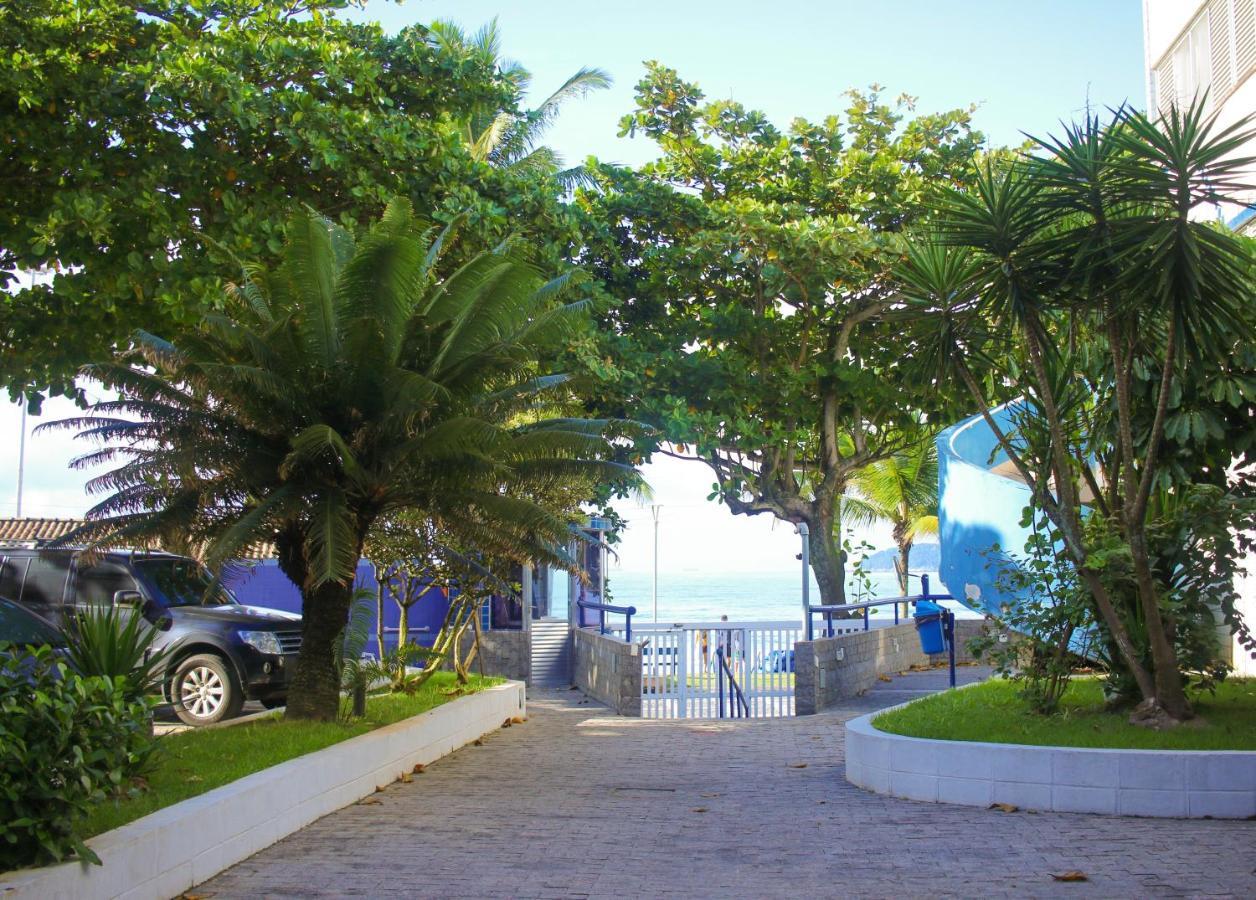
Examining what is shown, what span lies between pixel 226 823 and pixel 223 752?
2114 millimetres

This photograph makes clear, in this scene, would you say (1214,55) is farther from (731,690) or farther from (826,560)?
(826,560)

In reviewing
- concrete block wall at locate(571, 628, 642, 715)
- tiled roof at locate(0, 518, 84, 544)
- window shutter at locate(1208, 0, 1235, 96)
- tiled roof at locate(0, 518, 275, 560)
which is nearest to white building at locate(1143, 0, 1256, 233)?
window shutter at locate(1208, 0, 1235, 96)

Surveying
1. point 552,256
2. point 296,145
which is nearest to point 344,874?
point 296,145

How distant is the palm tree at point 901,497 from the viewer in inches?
1309

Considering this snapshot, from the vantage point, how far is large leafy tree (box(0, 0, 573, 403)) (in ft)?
41.8

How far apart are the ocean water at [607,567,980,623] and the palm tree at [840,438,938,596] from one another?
2294 cm

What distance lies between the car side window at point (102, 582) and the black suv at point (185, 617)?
1 cm

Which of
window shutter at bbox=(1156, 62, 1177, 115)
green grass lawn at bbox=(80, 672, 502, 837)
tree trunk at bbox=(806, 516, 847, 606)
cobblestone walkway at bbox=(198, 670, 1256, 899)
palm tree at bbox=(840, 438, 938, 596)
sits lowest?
cobblestone walkway at bbox=(198, 670, 1256, 899)

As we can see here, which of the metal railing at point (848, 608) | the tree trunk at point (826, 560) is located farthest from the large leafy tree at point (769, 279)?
the metal railing at point (848, 608)

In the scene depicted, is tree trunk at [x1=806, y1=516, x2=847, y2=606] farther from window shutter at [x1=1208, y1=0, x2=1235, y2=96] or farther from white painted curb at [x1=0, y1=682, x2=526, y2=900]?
white painted curb at [x1=0, y1=682, x2=526, y2=900]

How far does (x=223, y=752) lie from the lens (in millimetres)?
8734

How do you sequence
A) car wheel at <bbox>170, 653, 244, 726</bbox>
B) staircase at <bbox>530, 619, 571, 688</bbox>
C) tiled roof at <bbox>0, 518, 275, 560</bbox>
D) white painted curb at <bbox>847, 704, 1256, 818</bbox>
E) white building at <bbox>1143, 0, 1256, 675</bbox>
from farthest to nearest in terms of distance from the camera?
tiled roof at <bbox>0, 518, 275, 560</bbox> < staircase at <bbox>530, 619, 571, 688</bbox> < white building at <bbox>1143, 0, 1256, 675</bbox> < car wheel at <bbox>170, 653, 244, 726</bbox> < white painted curb at <bbox>847, 704, 1256, 818</bbox>

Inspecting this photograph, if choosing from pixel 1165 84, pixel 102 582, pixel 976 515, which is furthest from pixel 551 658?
pixel 1165 84

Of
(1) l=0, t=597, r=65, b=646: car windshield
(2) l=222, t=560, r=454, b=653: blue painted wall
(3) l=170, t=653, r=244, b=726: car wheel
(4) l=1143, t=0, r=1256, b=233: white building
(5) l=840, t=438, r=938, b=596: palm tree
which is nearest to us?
(1) l=0, t=597, r=65, b=646: car windshield
